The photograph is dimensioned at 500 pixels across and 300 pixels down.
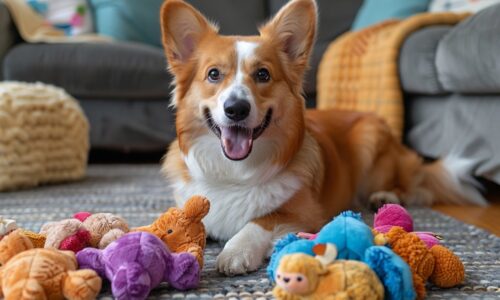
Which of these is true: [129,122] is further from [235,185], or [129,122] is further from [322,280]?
[322,280]

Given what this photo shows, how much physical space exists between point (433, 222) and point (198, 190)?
2.67 ft

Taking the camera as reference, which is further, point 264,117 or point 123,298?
point 264,117

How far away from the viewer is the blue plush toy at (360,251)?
3.32ft

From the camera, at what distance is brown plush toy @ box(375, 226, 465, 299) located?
3.67 ft

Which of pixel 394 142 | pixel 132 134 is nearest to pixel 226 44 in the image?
pixel 394 142

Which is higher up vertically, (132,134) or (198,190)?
(198,190)

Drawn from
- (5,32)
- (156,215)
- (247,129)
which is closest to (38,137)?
(156,215)

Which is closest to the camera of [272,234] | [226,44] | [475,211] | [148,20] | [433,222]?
[272,234]

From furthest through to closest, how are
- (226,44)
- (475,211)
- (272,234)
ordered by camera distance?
(475,211), (226,44), (272,234)

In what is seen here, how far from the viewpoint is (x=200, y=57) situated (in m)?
1.68

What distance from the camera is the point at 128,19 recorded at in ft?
13.7

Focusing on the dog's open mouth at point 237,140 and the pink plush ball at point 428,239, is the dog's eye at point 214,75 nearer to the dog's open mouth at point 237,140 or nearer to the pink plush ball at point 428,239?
the dog's open mouth at point 237,140

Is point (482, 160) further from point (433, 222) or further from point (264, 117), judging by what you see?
point (264, 117)

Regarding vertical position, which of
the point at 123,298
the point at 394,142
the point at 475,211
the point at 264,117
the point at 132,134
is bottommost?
the point at 132,134
